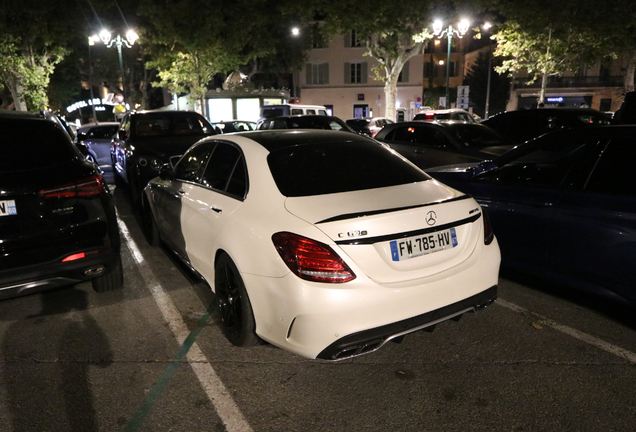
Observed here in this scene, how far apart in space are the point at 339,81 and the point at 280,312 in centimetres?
4394

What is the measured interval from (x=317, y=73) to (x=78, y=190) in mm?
43163

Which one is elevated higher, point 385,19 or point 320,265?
point 385,19

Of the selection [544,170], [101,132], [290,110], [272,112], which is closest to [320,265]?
[544,170]

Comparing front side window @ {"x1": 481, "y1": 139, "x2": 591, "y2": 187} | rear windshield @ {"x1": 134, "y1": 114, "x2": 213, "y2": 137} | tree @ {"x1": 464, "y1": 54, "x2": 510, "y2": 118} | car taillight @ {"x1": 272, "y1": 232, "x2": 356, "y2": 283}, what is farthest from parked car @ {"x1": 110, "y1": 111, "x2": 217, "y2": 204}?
tree @ {"x1": 464, "y1": 54, "x2": 510, "y2": 118}

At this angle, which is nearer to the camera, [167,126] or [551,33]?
[167,126]

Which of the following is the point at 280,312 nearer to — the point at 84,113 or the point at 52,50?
the point at 52,50

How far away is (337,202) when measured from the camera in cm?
302

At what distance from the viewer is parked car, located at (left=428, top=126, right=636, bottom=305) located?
3.54 meters

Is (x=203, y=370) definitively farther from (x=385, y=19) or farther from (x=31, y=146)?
(x=385, y=19)

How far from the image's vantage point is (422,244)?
2.96 meters

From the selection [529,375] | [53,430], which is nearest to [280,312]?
[53,430]

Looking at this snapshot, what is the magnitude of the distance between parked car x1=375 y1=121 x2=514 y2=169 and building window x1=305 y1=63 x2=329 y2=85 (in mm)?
36497

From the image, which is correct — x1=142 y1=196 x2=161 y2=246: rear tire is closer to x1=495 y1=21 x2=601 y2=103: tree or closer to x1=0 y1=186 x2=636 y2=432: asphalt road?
x1=0 y1=186 x2=636 y2=432: asphalt road

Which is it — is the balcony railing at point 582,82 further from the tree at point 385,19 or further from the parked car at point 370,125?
the parked car at point 370,125
